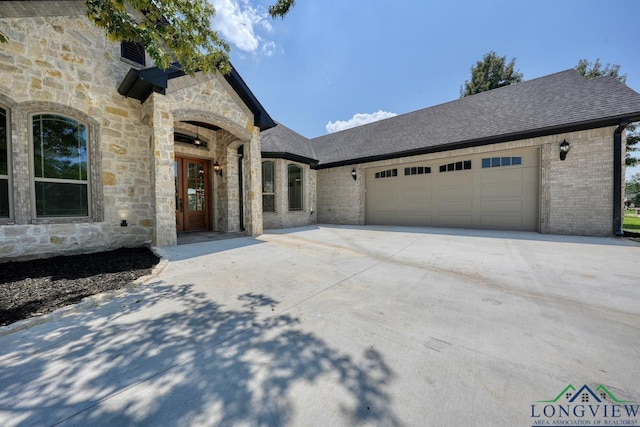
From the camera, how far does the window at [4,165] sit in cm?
466

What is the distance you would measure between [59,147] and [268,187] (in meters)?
6.55

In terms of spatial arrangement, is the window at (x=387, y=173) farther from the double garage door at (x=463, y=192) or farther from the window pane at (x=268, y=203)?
the window pane at (x=268, y=203)

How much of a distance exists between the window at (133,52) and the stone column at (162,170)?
1.42m

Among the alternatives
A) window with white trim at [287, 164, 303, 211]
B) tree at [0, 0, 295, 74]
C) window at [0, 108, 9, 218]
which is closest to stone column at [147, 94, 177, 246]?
tree at [0, 0, 295, 74]

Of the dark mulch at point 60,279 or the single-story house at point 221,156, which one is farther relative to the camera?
the single-story house at point 221,156

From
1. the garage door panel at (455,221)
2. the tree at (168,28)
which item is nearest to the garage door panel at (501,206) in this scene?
the garage door panel at (455,221)

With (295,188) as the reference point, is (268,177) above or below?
above

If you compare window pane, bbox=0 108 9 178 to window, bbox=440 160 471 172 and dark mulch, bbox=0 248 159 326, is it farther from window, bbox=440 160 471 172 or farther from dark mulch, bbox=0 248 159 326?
window, bbox=440 160 471 172

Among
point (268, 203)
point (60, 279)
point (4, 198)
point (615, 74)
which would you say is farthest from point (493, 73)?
point (4, 198)

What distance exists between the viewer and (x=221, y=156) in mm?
8914

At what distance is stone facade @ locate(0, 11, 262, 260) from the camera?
15.5 feet

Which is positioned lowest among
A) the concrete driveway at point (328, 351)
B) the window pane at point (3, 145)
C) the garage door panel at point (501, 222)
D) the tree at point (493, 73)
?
the concrete driveway at point (328, 351)

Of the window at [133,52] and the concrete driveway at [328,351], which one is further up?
the window at [133,52]

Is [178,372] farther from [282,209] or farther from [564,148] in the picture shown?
[564,148]
